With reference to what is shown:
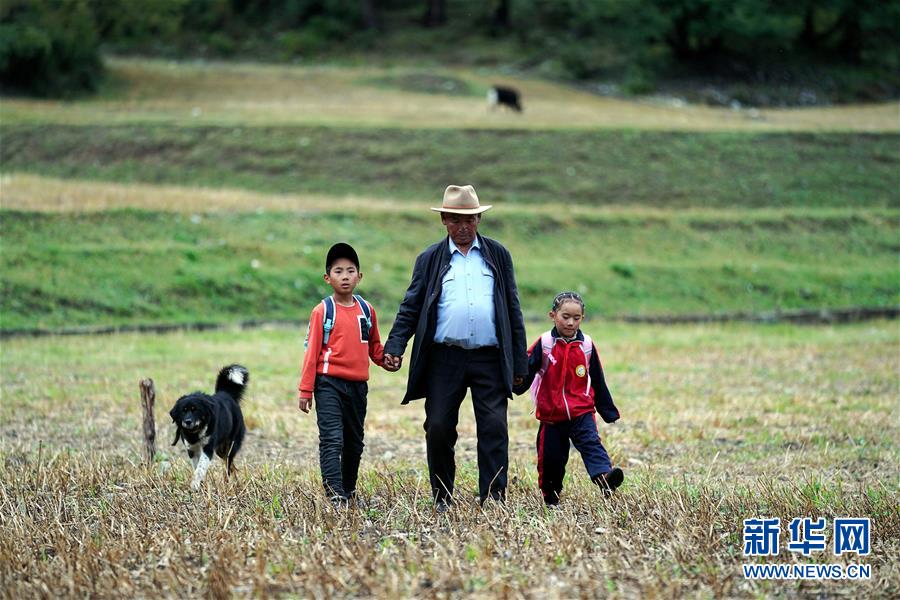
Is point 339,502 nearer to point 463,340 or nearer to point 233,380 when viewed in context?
point 463,340

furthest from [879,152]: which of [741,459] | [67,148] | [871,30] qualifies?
[741,459]

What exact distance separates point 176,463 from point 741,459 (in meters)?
4.99

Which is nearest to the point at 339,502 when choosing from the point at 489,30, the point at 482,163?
the point at 482,163

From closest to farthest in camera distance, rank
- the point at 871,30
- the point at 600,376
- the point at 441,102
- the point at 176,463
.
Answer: the point at 600,376 → the point at 176,463 → the point at 441,102 → the point at 871,30

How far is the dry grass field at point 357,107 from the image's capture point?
37875 millimetres

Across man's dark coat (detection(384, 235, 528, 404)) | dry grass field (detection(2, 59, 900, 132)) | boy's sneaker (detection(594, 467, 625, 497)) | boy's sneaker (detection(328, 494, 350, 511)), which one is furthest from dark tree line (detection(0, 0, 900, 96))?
boy's sneaker (detection(594, 467, 625, 497))

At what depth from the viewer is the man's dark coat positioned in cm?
784

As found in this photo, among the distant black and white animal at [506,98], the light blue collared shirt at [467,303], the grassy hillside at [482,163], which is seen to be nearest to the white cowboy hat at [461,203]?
the light blue collared shirt at [467,303]

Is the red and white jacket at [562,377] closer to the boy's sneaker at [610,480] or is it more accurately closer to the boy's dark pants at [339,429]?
the boy's sneaker at [610,480]

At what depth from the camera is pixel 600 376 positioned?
8.24 metres

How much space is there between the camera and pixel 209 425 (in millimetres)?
9227

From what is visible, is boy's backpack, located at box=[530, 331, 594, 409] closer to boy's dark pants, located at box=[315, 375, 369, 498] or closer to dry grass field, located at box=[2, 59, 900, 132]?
boy's dark pants, located at box=[315, 375, 369, 498]

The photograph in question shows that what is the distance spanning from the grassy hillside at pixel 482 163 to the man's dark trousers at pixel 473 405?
2433cm

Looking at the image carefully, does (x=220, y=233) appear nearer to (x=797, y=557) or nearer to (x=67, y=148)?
(x=67, y=148)
